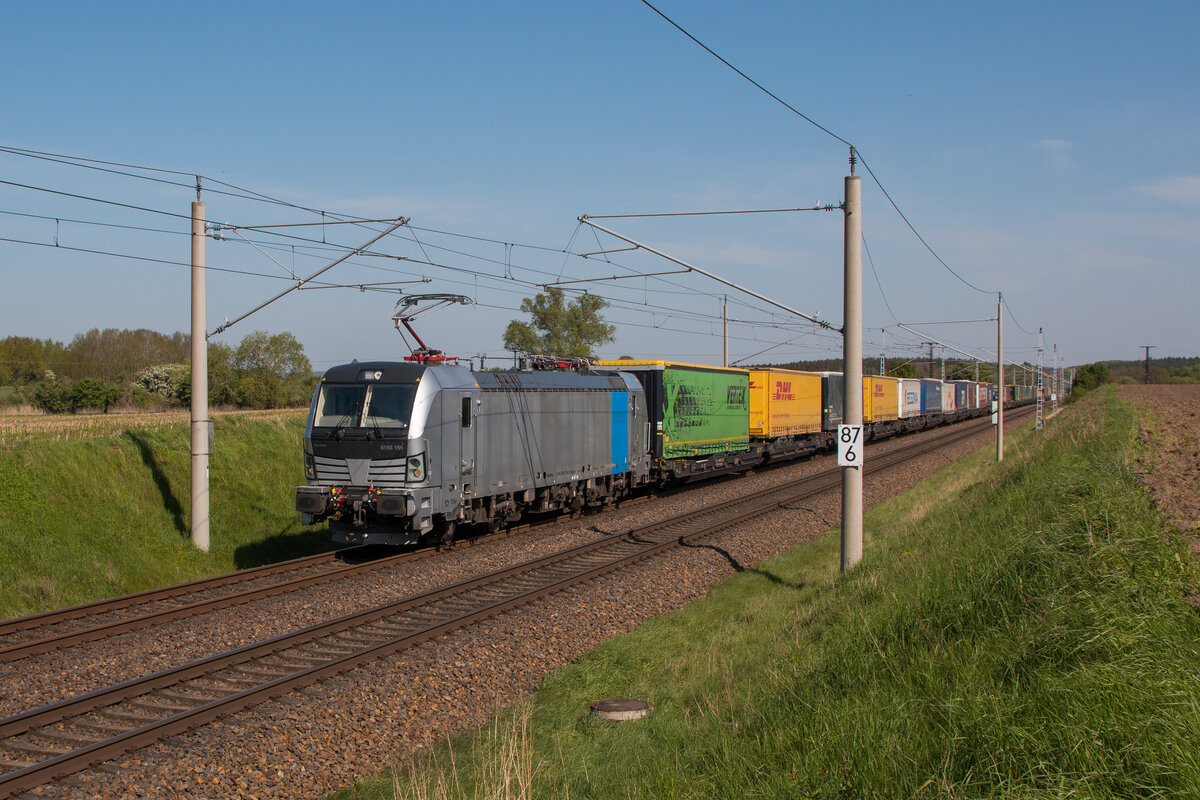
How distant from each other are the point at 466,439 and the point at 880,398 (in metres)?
29.7

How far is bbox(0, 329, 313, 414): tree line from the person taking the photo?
1465 inches

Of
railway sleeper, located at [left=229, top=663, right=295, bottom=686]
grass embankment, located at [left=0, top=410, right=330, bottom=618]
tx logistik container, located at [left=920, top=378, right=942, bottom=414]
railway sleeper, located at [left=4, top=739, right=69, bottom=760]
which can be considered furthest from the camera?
tx logistik container, located at [left=920, top=378, right=942, bottom=414]

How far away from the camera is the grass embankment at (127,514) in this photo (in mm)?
12977

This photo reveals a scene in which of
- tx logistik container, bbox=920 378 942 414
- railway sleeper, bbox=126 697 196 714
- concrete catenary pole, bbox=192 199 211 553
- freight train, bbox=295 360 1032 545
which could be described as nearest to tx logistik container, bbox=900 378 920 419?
tx logistik container, bbox=920 378 942 414

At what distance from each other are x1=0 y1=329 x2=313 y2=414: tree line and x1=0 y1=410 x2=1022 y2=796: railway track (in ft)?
105

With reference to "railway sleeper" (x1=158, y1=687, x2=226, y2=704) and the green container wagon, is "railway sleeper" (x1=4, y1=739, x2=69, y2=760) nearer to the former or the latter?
"railway sleeper" (x1=158, y1=687, x2=226, y2=704)

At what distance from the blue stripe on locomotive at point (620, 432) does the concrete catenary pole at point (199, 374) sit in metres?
8.87

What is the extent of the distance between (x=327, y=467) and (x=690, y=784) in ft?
33.9

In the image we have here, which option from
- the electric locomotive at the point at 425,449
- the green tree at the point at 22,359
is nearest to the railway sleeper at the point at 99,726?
the electric locomotive at the point at 425,449

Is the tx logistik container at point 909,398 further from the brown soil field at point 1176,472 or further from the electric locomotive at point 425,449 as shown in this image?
the electric locomotive at point 425,449

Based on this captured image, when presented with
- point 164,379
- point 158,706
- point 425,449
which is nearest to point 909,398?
point 425,449

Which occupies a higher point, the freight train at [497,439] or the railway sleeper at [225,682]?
the freight train at [497,439]

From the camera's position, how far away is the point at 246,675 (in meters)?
8.20

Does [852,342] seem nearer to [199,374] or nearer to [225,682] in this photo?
[225,682]
